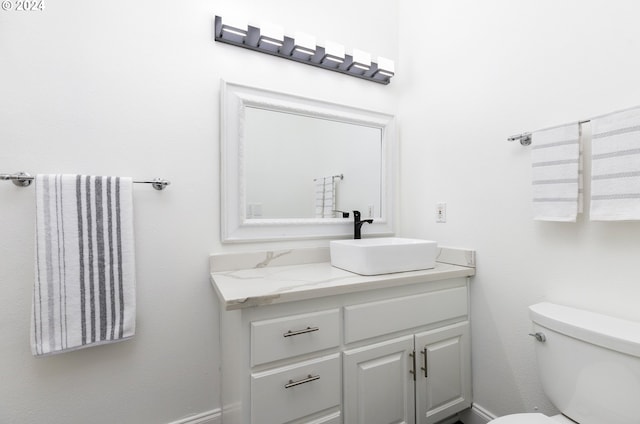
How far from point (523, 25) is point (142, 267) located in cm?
194

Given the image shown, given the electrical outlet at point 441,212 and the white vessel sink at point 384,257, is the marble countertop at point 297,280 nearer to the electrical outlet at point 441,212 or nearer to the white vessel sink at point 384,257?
the white vessel sink at point 384,257

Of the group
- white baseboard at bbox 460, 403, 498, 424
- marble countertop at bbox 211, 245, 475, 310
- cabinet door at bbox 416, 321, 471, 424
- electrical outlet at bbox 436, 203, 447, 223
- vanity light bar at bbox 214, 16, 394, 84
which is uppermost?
vanity light bar at bbox 214, 16, 394, 84

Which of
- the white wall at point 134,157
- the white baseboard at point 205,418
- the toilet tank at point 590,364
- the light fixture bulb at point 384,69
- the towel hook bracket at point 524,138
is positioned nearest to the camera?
the toilet tank at point 590,364

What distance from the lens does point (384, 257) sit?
4.19 ft

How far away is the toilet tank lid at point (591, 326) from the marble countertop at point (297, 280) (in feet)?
1.25

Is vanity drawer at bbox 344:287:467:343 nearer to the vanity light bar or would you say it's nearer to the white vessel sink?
the white vessel sink

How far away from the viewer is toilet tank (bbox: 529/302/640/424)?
83cm

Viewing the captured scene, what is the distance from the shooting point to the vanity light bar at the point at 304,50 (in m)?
1.38

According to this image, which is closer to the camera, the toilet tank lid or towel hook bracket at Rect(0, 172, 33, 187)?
the toilet tank lid

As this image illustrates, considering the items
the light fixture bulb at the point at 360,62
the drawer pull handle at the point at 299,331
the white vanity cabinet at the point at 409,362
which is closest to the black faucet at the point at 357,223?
the white vanity cabinet at the point at 409,362

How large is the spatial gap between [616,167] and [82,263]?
1.87m

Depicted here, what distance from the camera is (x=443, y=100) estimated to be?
63.8 inches

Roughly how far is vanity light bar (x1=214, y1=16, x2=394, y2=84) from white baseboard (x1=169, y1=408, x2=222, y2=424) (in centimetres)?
176

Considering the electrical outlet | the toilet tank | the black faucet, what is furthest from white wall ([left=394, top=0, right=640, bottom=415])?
the black faucet
